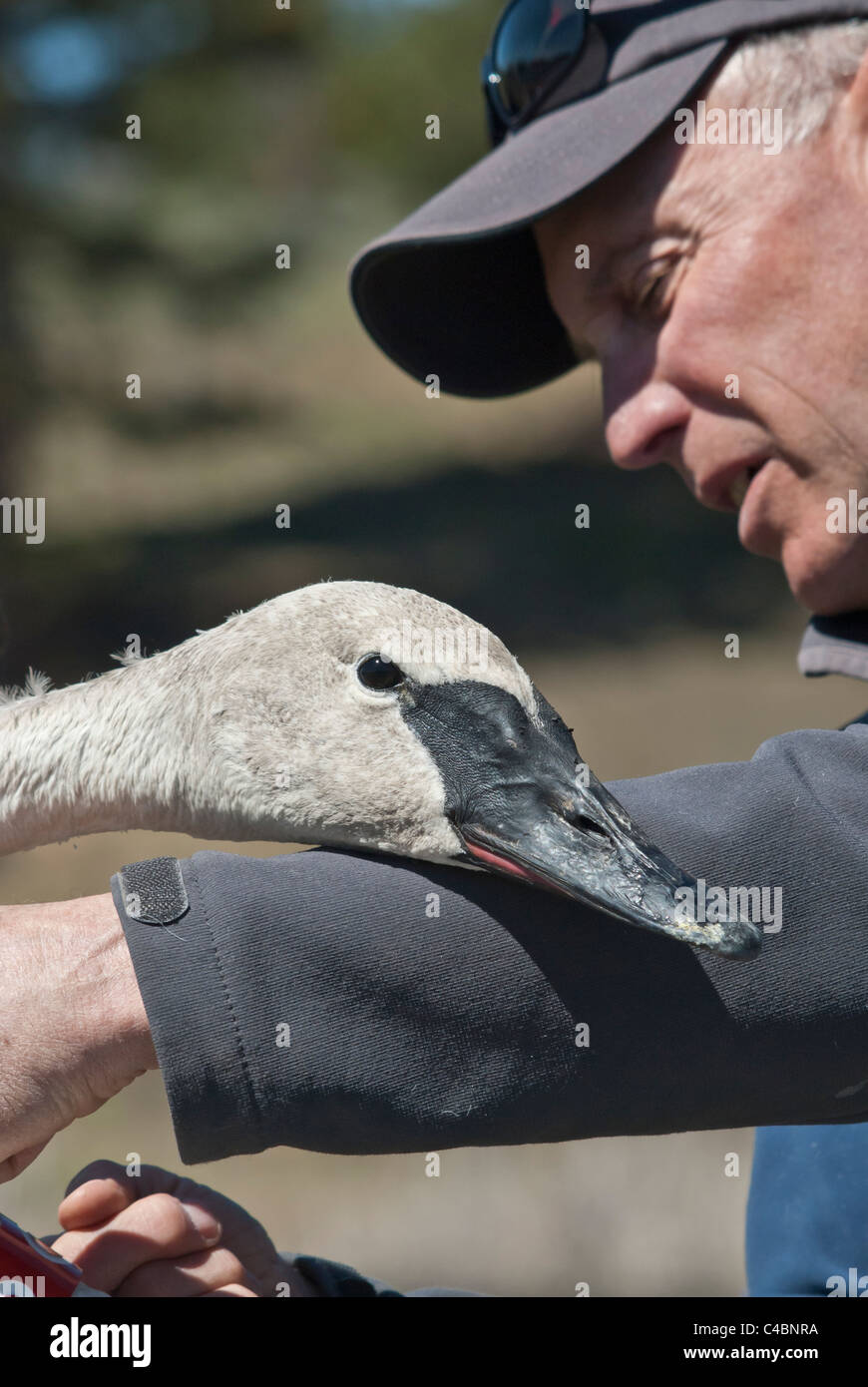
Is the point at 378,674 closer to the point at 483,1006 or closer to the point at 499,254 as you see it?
the point at 483,1006

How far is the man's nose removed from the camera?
2148 mm

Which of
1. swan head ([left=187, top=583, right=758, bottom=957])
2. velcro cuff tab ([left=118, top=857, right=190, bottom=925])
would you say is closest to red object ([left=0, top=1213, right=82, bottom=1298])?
velcro cuff tab ([left=118, top=857, right=190, bottom=925])

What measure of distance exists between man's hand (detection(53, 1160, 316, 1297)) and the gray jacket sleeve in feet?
0.73

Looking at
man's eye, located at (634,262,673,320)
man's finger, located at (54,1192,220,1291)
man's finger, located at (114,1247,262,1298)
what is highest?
man's eye, located at (634,262,673,320)

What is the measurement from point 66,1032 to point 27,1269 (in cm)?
22

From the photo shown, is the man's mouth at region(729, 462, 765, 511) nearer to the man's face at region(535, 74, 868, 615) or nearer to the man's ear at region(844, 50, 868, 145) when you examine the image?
the man's face at region(535, 74, 868, 615)

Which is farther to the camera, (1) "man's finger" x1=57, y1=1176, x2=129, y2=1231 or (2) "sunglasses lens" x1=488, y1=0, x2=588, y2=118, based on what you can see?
(2) "sunglasses lens" x1=488, y1=0, x2=588, y2=118

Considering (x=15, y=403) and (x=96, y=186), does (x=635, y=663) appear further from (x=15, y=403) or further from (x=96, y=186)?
(x=96, y=186)

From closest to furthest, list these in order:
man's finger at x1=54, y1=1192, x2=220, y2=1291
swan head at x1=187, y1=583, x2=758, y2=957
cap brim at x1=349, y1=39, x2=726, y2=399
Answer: man's finger at x1=54, y1=1192, x2=220, y2=1291 → swan head at x1=187, y1=583, x2=758, y2=957 → cap brim at x1=349, y1=39, x2=726, y2=399

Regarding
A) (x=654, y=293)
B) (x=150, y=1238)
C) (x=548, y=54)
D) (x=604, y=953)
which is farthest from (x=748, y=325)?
(x=150, y=1238)

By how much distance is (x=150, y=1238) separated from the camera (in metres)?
1.46

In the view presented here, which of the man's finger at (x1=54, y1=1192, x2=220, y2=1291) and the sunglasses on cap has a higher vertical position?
the sunglasses on cap

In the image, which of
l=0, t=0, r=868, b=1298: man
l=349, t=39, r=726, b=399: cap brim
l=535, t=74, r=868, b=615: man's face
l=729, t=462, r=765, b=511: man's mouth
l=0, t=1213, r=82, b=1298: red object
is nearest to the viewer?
l=0, t=1213, r=82, b=1298: red object
